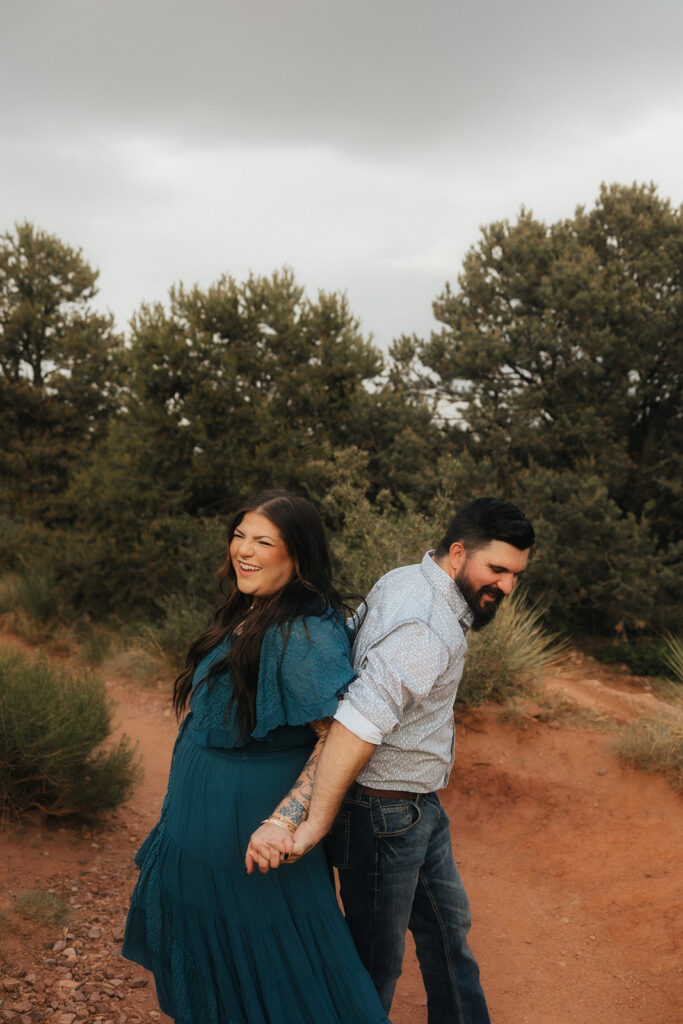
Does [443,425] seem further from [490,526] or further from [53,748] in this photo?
[490,526]

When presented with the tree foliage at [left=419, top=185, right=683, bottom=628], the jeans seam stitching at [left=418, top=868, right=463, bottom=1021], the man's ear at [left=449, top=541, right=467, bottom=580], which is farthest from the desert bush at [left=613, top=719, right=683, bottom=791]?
the tree foliage at [left=419, top=185, right=683, bottom=628]

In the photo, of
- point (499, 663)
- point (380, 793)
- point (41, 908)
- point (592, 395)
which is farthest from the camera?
point (592, 395)

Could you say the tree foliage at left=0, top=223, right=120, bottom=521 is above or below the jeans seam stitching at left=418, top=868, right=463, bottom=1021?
above

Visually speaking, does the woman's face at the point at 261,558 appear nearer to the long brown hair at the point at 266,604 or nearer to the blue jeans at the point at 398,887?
the long brown hair at the point at 266,604

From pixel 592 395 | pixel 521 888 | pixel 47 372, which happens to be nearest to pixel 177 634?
pixel 521 888

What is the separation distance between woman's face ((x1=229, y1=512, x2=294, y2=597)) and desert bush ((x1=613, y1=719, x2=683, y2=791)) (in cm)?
388

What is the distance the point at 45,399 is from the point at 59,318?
1729mm

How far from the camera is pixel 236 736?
210 cm

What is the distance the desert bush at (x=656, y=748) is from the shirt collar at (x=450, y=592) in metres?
3.56

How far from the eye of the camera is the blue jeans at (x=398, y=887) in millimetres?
2168

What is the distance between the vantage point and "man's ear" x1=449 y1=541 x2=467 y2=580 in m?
2.22

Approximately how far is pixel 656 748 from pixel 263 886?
3.91 m

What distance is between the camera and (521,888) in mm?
4574

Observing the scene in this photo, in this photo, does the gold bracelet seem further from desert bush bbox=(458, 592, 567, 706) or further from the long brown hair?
desert bush bbox=(458, 592, 567, 706)
